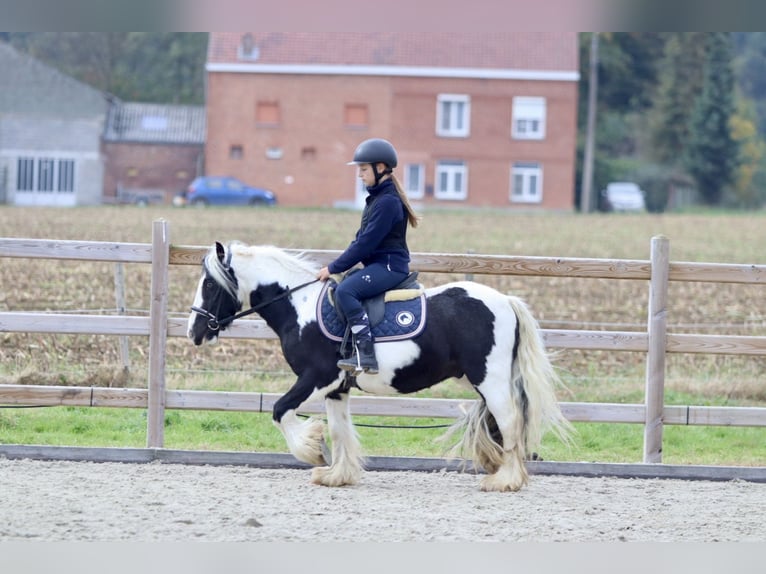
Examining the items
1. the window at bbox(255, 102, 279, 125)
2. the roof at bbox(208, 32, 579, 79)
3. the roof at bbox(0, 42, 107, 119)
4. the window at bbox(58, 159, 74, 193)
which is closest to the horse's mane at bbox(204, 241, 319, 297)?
the roof at bbox(208, 32, 579, 79)

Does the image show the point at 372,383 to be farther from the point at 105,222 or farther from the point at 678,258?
the point at 105,222

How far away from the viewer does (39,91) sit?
6225 cm

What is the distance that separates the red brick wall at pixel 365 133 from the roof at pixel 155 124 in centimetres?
403

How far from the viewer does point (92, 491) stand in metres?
7.09

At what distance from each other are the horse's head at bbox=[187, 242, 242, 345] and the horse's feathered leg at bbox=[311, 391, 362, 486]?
2.97 feet

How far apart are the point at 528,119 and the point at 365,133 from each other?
8385mm

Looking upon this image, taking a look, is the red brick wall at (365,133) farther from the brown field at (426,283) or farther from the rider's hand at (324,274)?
the rider's hand at (324,274)

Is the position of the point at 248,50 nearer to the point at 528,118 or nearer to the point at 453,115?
the point at 453,115

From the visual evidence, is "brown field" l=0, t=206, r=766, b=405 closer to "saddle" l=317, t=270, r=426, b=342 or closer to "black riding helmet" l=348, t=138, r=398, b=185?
"saddle" l=317, t=270, r=426, b=342

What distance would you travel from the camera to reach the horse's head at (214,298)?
769cm

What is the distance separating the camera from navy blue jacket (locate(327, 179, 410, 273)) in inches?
291

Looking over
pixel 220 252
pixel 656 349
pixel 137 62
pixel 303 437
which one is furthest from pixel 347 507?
pixel 137 62

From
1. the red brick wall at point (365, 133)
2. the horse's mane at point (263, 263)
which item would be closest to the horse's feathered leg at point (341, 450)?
the horse's mane at point (263, 263)

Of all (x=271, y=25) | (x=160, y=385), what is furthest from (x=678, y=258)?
(x=271, y=25)
